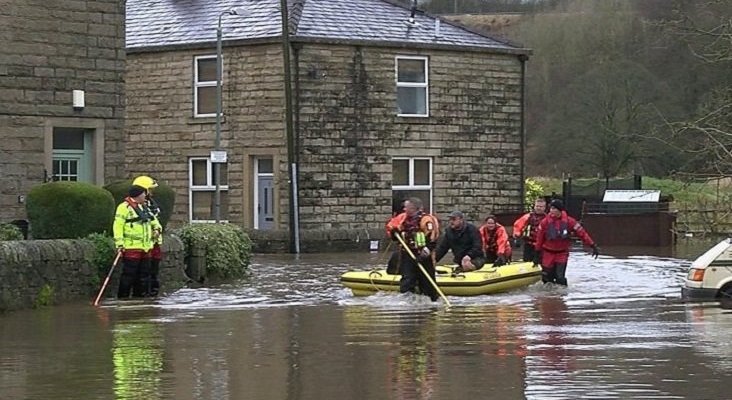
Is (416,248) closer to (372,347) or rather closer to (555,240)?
(555,240)

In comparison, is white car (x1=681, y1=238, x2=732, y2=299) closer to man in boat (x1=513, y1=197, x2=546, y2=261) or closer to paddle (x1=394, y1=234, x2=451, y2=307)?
paddle (x1=394, y1=234, x2=451, y2=307)

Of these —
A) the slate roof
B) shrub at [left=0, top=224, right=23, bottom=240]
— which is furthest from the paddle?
the slate roof

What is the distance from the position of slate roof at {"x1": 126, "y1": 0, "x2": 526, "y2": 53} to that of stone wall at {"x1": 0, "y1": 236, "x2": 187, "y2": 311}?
17.1m

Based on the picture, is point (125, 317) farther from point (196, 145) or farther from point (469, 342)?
point (196, 145)

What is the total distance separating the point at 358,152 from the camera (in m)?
38.4

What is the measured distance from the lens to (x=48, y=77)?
2630 centimetres

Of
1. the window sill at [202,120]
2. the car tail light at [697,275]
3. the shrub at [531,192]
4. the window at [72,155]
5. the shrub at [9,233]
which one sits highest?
the window sill at [202,120]

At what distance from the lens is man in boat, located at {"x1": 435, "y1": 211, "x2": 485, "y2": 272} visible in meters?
22.7

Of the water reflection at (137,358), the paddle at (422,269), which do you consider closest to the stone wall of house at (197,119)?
the paddle at (422,269)

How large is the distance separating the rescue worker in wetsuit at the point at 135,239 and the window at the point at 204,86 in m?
17.5

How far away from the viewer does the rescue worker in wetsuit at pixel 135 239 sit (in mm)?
21094

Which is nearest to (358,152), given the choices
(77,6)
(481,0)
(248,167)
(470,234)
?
(248,167)

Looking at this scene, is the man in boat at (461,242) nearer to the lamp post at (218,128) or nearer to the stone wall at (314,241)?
the lamp post at (218,128)

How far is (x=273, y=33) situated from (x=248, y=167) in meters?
3.59
